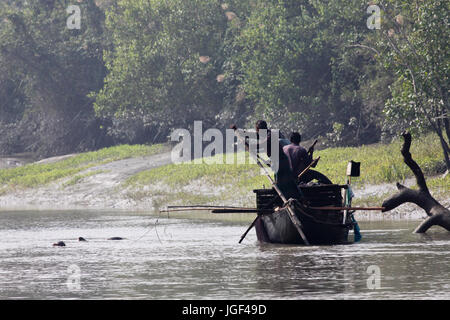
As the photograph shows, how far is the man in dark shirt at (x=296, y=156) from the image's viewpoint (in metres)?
19.7

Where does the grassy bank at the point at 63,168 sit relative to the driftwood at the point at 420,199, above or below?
above

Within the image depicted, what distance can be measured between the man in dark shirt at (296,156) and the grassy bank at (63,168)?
937 inches

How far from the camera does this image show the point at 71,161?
50281mm

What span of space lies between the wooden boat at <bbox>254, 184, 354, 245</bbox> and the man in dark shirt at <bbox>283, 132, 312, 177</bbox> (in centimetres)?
62

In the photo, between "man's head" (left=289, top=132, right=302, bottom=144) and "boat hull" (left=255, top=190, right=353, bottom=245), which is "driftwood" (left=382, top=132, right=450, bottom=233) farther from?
"man's head" (left=289, top=132, right=302, bottom=144)

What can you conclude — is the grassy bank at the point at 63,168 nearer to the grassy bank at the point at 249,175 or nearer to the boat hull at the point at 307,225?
the grassy bank at the point at 249,175

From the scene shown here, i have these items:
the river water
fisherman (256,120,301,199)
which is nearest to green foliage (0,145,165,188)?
the river water

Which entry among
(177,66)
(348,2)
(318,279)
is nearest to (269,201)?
(318,279)

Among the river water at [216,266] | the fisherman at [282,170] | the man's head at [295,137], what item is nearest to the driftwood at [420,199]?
the river water at [216,266]

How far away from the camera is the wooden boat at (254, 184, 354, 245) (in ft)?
63.3

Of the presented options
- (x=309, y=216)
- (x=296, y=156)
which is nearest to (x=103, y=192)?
(x=296, y=156)

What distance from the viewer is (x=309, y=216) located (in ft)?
63.1

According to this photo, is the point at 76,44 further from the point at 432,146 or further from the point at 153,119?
the point at 432,146

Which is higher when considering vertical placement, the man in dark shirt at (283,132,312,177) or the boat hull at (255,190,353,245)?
the man in dark shirt at (283,132,312,177)
